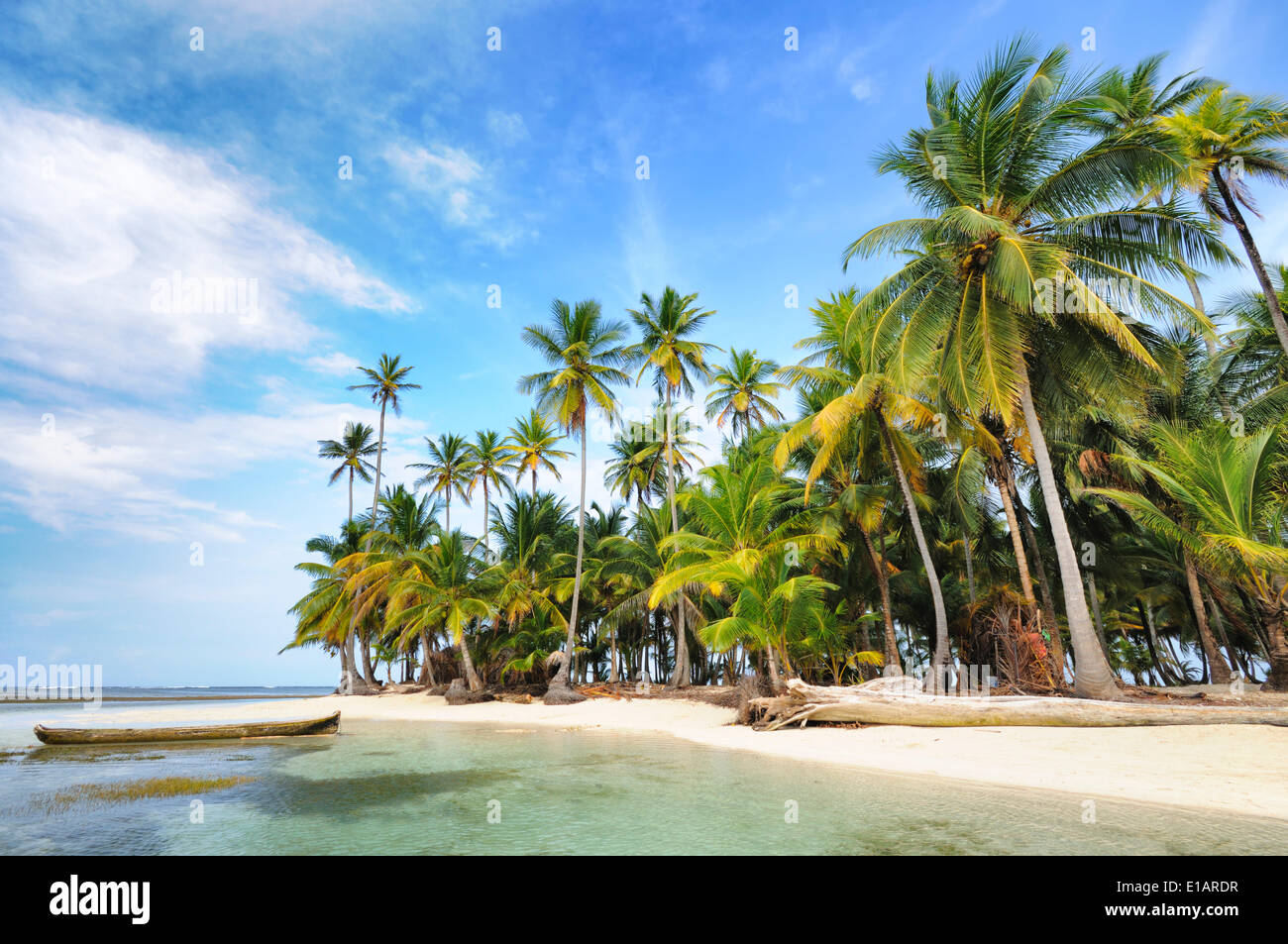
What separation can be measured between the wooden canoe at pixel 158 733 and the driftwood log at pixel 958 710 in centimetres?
1291

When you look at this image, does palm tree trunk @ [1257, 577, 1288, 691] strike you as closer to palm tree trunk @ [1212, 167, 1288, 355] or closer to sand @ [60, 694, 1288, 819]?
sand @ [60, 694, 1288, 819]

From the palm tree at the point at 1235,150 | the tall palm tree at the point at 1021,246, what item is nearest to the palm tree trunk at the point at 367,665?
the tall palm tree at the point at 1021,246

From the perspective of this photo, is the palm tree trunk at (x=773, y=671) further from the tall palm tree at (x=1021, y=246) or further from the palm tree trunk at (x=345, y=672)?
the palm tree trunk at (x=345, y=672)

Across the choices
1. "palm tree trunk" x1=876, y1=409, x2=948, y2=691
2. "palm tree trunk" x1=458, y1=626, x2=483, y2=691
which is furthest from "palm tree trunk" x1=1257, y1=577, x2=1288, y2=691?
"palm tree trunk" x1=458, y1=626, x2=483, y2=691

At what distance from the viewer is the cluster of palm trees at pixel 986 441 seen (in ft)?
39.0

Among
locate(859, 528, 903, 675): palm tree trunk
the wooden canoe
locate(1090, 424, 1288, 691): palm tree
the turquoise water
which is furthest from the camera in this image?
locate(859, 528, 903, 675): palm tree trunk

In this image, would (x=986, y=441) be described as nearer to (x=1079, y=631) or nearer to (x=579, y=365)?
(x=1079, y=631)

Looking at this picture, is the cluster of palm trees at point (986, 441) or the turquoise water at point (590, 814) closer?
the turquoise water at point (590, 814)

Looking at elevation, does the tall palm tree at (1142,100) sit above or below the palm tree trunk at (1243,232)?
above

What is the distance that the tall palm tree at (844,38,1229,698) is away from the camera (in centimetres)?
1184

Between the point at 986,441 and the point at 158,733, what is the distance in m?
22.4

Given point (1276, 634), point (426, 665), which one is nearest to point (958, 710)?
point (1276, 634)

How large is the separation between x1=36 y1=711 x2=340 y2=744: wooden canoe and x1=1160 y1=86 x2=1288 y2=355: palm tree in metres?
24.4
